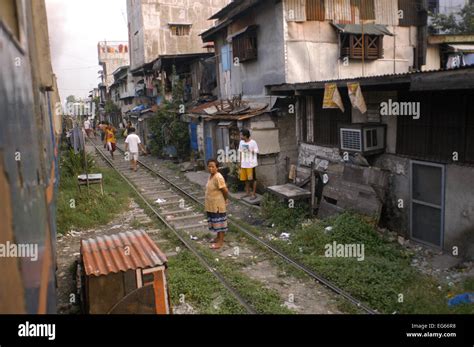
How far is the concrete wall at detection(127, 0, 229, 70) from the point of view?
123 feet

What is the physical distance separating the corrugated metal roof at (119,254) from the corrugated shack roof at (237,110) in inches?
338

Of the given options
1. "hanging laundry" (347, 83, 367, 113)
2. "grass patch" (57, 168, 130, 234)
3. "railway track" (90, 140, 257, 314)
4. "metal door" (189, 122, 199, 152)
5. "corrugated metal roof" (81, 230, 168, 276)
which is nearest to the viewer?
"corrugated metal roof" (81, 230, 168, 276)

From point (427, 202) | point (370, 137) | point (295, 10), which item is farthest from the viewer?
point (295, 10)

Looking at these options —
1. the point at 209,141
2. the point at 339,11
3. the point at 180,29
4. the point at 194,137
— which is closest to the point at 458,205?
the point at 339,11

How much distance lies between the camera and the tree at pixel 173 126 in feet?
75.3

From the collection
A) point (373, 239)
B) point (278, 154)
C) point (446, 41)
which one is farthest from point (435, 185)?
point (446, 41)

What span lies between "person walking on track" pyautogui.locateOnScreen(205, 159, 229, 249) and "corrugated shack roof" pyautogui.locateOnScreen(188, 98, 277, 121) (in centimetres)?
547

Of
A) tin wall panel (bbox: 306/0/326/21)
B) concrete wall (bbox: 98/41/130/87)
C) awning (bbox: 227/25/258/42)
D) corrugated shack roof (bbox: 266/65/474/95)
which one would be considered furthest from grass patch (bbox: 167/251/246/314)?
concrete wall (bbox: 98/41/130/87)

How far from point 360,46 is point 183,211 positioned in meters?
8.49

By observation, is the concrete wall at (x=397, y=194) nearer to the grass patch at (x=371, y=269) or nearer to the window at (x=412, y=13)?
the grass patch at (x=371, y=269)

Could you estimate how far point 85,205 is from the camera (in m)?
12.2

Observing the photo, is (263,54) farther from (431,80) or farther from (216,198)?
(431,80)

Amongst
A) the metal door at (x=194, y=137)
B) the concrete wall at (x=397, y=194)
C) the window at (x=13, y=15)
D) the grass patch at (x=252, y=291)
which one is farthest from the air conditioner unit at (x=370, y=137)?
the metal door at (x=194, y=137)

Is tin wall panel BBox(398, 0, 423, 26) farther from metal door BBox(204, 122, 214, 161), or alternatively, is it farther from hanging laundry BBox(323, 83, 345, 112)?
metal door BBox(204, 122, 214, 161)
